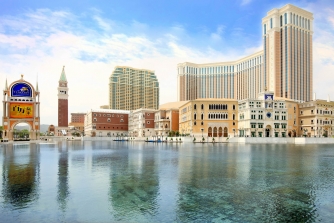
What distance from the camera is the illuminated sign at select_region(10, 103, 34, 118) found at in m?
105

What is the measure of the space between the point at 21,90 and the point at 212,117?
215 feet

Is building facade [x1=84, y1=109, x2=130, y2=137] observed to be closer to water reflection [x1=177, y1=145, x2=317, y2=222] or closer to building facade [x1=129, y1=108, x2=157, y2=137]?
building facade [x1=129, y1=108, x2=157, y2=137]

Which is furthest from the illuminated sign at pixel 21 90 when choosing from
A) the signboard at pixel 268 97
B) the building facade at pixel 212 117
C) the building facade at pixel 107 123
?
the signboard at pixel 268 97

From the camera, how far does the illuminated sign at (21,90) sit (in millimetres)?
104438

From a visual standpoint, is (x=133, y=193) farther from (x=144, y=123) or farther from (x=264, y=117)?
(x=144, y=123)

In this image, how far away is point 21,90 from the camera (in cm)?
10531

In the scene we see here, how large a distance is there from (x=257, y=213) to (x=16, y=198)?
Result: 1452cm

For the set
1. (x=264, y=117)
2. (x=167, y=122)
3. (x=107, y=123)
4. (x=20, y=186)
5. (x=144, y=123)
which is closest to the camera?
(x=20, y=186)

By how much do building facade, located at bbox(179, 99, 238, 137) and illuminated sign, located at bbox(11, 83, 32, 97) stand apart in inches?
2201

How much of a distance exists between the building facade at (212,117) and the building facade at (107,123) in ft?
215

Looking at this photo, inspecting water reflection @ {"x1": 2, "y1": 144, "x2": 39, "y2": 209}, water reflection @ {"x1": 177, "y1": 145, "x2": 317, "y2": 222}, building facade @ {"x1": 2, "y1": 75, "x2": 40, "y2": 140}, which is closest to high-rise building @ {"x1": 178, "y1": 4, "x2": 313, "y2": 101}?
building facade @ {"x1": 2, "y1": 75, "x2": 40, "y2": 140}

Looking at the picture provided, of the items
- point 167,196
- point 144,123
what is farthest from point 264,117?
point 167,196

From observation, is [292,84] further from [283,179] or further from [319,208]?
[319,208]

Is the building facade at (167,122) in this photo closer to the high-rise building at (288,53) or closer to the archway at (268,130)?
the archway at (268,130)
